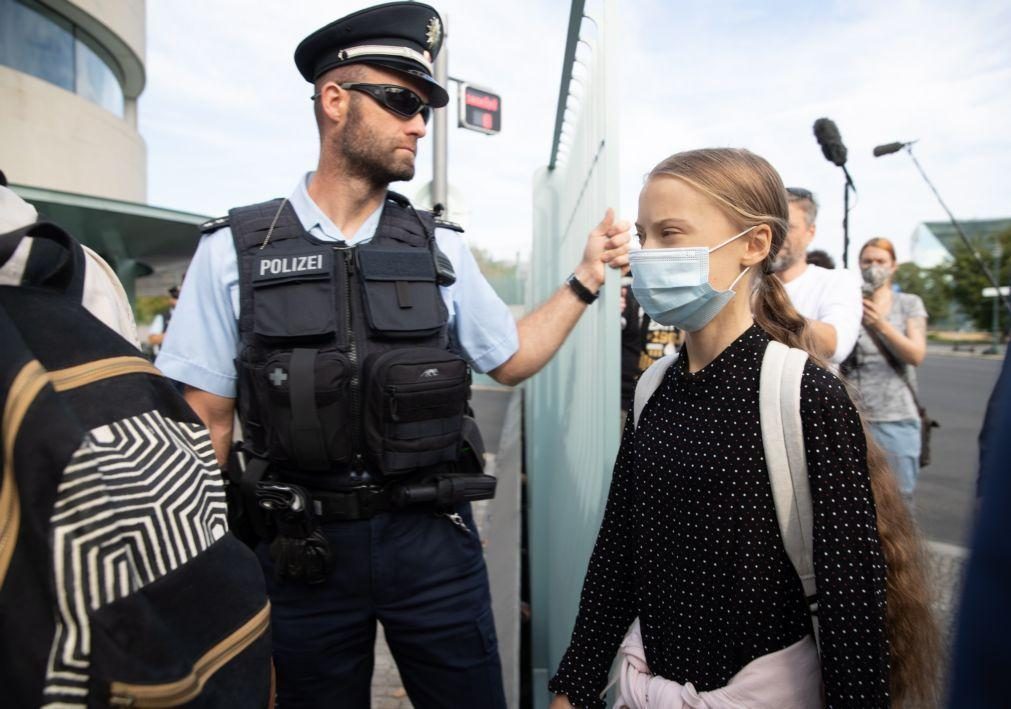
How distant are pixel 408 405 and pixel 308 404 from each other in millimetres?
241

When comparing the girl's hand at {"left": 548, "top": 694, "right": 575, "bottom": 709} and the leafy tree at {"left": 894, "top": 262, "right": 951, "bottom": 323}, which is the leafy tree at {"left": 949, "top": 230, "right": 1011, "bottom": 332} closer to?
the leafy tree at {"left": 894, "top": 262, "right": 951, "bottom": 323}

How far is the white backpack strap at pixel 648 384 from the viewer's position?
1.47 meters

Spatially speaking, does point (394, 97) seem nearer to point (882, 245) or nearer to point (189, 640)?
point (189, 640)

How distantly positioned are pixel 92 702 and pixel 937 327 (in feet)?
221

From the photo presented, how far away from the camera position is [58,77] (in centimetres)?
1562

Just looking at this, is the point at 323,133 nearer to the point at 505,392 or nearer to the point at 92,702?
the point at 92,702

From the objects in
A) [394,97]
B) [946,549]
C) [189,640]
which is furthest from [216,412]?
[946,549]

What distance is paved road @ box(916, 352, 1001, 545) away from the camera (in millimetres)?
5184

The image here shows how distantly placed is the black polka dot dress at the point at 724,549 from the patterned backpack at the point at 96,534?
77 centimetres

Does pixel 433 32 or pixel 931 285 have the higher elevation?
pixel 931 285

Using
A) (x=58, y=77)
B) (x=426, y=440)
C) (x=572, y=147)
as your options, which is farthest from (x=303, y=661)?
(x=58, y=77)

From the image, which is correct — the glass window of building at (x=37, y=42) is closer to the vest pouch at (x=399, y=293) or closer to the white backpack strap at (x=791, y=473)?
the vest pouch at (x=399, y=293)

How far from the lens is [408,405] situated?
1744mm

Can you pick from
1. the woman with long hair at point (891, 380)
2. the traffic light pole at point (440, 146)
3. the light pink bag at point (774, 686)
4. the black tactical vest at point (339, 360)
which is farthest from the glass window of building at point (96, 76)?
the light pink bag at point (774, 686)
